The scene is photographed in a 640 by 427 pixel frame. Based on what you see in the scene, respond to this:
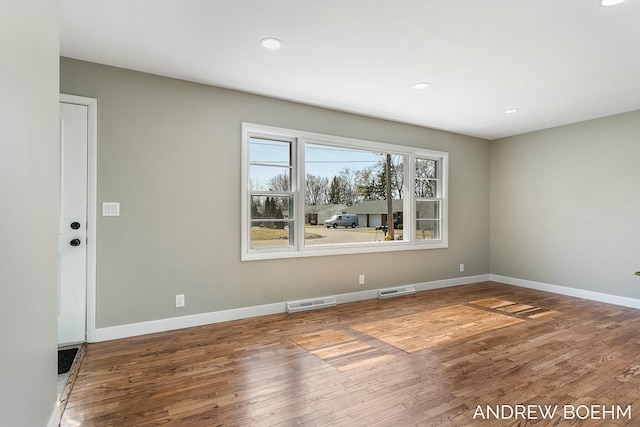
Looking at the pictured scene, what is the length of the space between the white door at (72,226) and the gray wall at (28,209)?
132cm

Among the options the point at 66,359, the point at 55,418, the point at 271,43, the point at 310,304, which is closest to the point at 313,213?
the point at 310,304

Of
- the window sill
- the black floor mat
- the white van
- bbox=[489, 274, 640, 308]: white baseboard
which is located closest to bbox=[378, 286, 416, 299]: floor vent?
the window sill

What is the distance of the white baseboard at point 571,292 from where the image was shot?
443 centimetres

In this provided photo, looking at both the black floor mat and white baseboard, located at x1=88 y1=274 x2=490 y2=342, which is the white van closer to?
white baseboard, located at x1=88 y1=274 x2=490 y2=342

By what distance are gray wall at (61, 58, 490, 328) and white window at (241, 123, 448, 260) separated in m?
0.16

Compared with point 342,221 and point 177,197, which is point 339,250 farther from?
point 177,197

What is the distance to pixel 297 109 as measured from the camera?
4.17 meters

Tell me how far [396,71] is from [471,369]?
8.67 feet

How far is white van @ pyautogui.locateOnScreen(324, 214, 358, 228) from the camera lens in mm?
4543

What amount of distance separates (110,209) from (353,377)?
2565 mm

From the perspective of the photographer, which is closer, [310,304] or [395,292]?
[310,304]

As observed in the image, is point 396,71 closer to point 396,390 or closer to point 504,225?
point 396,390

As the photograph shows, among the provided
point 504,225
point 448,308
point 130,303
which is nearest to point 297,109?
point 130,303

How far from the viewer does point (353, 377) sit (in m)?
2.44
